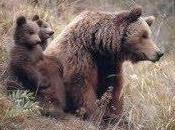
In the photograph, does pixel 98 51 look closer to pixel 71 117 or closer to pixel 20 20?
pixel 71 117

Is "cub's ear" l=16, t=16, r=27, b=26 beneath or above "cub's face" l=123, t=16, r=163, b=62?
above

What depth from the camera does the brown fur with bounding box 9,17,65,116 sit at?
276 inches

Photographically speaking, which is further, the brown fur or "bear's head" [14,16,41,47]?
"bear's head" [14,16,41,47]

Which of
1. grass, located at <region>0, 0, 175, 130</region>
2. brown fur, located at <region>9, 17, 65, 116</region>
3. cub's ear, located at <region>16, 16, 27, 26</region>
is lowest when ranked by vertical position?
grass, located at <region>0, 0, 175, 130</region>

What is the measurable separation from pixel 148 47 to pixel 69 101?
3.30 feet

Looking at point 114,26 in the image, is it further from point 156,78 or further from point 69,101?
point 156,78

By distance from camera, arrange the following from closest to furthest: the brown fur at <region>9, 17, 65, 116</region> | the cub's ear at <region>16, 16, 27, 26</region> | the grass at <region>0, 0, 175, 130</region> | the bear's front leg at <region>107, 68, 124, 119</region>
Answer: the grass at <region>0, 0, 175, 130</region>, the brown fur at <region>9, 17, 65, 116</region>, the cub's ear at <region>16, 16, 27, 26</region>, the bear's front leg at <region>107, 68, 124, 119</region>

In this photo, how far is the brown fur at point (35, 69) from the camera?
23.0ft

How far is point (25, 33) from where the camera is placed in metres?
7.21

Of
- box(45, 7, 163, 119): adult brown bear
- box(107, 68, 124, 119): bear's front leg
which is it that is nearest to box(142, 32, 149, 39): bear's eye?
box(45, 7, 163, 119): adult brown bear

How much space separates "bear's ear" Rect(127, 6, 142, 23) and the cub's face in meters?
0.05

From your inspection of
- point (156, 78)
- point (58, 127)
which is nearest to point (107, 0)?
point (156, 78)

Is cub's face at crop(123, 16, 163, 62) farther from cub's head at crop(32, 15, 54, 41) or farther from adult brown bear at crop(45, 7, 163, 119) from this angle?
cub's head at crop(32, 15, 54, 41)

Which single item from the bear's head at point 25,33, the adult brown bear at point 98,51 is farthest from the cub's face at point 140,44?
the bear's head at point 25,33
